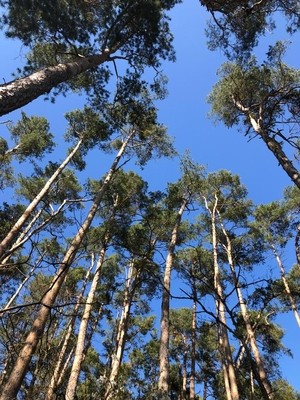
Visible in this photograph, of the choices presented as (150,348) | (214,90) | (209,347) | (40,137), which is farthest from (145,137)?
(209,347)

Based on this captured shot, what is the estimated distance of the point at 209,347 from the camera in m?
18.1

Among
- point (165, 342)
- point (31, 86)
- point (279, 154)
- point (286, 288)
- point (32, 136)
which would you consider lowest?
point (165, 342)

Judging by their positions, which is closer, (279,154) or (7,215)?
(279,154)

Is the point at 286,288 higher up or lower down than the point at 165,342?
higher up

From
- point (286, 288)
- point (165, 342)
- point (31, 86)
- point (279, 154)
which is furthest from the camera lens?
point (286, 288)

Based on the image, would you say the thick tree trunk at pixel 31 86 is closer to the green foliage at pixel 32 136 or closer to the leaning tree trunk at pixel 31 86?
the leaning tree trunk at pixel 31 86

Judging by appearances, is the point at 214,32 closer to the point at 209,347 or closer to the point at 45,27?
the point at 45,27

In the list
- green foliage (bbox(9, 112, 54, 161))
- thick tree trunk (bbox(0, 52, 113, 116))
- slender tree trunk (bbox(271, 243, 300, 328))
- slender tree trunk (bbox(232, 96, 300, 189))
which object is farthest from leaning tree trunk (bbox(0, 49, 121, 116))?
slender tree trunk (bbox(271, 243, 300, 328))

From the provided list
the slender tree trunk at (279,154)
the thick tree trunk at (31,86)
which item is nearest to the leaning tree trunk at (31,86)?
the thick tree trunk at (31,86)

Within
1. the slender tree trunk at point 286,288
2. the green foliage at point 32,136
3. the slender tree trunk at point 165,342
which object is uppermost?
the green foliage at point 32,136

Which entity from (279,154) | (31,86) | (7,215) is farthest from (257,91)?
(7,215)

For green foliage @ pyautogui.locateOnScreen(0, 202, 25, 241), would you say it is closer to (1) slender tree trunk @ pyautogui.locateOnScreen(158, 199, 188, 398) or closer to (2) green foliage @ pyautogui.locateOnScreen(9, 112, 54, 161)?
(2) green foliage @ pyautogui.locateOnScreen(9, 112, 54, 161)

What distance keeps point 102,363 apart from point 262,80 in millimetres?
17024

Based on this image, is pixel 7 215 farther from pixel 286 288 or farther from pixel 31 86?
pixel 286 288
